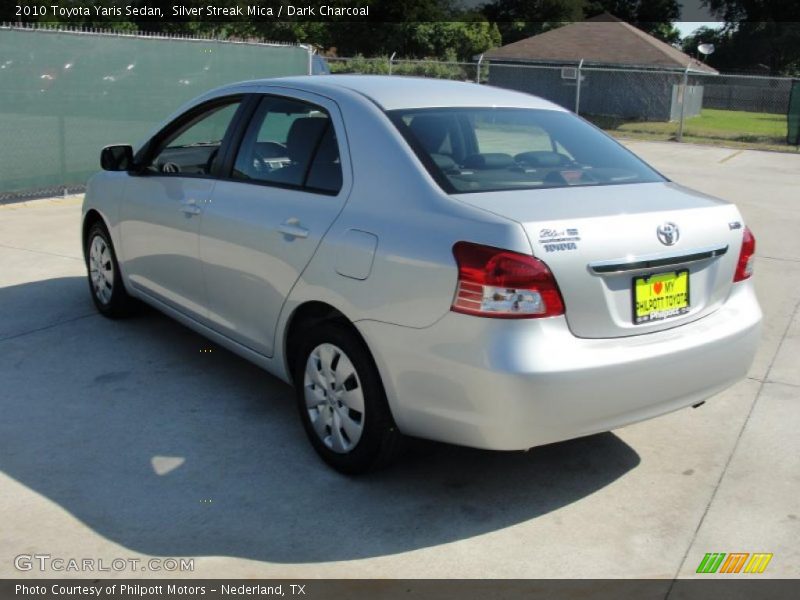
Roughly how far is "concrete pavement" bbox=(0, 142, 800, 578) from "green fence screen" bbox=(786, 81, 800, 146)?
63.7 feet

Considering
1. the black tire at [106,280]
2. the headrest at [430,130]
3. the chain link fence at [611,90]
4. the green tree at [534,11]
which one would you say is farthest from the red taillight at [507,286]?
the green tree at [534,11]

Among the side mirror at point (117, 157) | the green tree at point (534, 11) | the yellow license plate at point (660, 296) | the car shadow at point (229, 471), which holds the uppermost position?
the green tree at point (534, 11)

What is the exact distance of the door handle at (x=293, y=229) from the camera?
4.05 meters

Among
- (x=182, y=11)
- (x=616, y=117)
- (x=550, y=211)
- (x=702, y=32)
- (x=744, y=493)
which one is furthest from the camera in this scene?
(x=702, y=32)

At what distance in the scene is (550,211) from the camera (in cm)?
350

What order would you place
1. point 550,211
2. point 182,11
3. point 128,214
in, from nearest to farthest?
point 550,211
point 128,214
point 182,11

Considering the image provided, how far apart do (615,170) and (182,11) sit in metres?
51.8

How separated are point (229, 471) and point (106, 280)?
101 inches

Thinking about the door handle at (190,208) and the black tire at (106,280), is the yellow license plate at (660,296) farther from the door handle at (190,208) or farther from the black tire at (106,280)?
the black tire at (106,280)

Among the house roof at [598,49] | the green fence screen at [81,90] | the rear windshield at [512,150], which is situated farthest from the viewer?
the house roof at [598,49]

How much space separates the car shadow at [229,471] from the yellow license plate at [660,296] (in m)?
0.88

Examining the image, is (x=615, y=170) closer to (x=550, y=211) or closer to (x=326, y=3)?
(x=550, y=211)

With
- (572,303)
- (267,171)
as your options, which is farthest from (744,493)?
(267,171)
